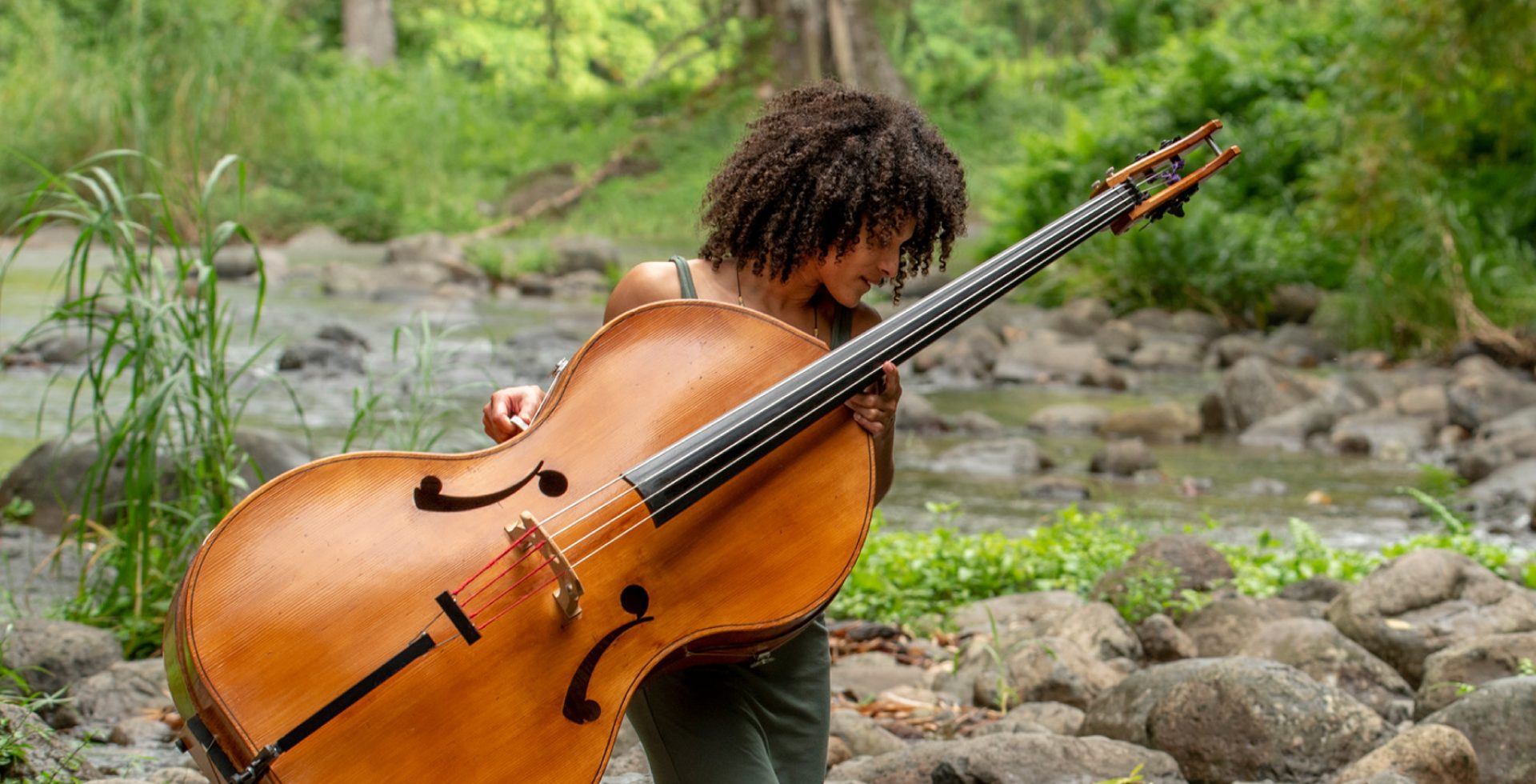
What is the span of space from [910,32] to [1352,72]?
85.8 ft

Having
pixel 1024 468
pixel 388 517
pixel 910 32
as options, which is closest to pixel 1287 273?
pixel 1024 468

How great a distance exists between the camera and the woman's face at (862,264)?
246 centimetres

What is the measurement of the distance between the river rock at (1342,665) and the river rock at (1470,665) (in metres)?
0.14

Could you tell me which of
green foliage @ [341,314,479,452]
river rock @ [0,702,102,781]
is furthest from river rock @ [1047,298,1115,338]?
river rock @ [0,702,102,781]

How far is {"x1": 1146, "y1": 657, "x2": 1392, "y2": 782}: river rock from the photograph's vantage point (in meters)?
3.33

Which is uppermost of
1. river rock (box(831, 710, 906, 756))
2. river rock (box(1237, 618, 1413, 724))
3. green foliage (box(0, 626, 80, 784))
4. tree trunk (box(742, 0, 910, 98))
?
tree trunk (box(742, 0, 910, 98))

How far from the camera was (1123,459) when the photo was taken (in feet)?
30.2

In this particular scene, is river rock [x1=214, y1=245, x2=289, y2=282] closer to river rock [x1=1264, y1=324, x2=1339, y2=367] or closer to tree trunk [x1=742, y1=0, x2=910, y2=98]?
tree trunk [x1=742, y1=0, x2=910, y2=98]

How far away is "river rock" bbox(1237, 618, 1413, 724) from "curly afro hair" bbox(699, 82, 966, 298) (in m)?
2.28

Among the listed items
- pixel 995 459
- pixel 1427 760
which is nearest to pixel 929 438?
pixel 995 459

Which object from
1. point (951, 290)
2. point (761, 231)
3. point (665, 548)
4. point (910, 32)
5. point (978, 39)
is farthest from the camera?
point (978, 39)

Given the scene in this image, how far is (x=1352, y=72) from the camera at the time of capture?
13.0 metres

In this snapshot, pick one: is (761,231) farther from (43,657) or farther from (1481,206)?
(1481,206)

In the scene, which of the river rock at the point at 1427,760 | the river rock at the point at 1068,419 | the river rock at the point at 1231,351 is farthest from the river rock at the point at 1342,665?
the river rock at the point at 1231,351
